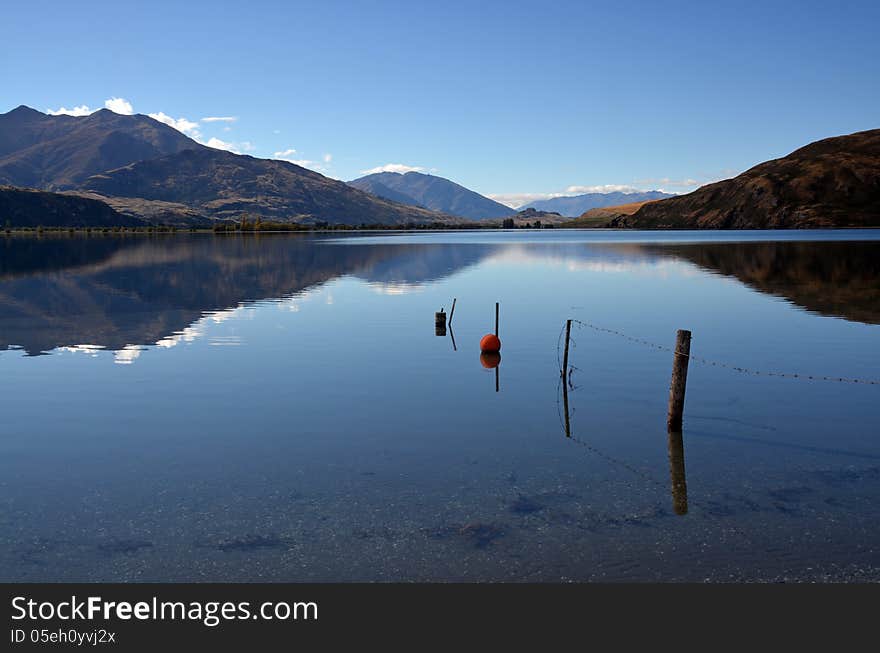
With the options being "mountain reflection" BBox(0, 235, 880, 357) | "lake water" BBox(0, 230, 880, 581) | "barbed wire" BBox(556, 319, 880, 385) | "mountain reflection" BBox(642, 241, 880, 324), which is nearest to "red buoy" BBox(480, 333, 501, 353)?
"lake water" BBox(0, 230, 880, 581)

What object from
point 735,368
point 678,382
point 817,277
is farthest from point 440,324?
point 817,277

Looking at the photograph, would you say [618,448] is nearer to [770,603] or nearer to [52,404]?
[770,603]

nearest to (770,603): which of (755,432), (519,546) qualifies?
(519,546)

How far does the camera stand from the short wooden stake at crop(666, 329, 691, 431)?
2438 cm

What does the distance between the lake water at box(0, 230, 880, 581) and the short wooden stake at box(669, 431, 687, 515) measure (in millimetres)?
112

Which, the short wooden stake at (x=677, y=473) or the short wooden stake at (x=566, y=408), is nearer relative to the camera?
the short wooden stake at (x=677, y=473)

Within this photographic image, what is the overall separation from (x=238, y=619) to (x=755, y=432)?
1856cm

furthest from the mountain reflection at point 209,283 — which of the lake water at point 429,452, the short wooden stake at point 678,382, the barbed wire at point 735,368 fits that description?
the short wooden stake at point 678,382

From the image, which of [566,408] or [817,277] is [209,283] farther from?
[817,277]

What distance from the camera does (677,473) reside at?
20438 millimetres

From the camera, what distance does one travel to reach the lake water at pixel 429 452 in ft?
50.2

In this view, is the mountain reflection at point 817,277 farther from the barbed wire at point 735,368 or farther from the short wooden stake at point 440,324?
the short wooden stake at point 440,324

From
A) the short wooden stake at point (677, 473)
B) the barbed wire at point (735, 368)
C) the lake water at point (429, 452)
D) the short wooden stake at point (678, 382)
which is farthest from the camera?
the barbed wire at point (735, 368)

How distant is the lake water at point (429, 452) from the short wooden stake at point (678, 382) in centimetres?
67
